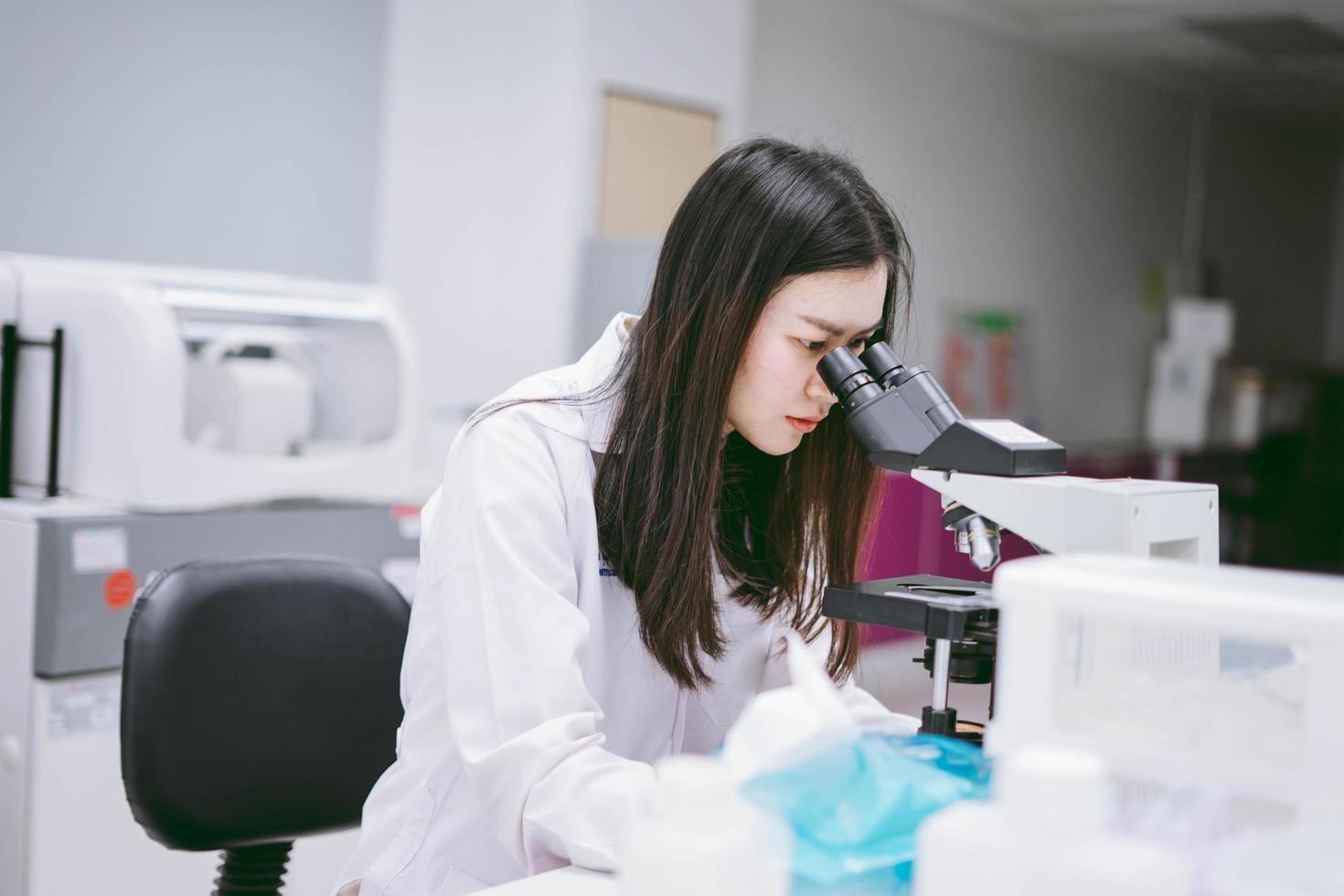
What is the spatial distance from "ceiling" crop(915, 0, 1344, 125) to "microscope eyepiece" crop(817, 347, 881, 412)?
424 centimetres

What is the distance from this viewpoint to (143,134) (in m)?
3.13

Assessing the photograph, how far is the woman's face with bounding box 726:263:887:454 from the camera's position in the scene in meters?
1.21

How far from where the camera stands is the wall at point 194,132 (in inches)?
116

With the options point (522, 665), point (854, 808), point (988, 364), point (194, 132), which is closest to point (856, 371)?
point (522, 665)

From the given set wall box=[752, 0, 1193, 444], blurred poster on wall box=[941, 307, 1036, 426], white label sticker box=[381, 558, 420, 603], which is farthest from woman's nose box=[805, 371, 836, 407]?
blurred poster on wall box=[941, 307, 1036, 426]

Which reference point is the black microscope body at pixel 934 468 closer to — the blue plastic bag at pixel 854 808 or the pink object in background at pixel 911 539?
the blue plastic bag at pixel 854 808

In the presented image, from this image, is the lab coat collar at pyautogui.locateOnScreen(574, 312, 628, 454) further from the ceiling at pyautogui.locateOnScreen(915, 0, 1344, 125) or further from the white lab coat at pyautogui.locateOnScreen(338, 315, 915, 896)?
the ceiling at pyautogui.locateOnScreen(915, 0, 1344, 125)

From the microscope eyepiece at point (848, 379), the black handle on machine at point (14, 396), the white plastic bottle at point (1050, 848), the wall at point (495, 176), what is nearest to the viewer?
the white plastic bottle at point (1050, 848)

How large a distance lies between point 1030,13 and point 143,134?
11.5ft

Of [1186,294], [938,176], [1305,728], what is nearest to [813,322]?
[1305,728]

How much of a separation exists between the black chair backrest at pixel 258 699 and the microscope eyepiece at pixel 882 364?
2.26 feet

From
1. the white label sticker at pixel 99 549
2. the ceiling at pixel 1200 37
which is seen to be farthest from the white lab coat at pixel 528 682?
the ceiling at pixel 1200 37

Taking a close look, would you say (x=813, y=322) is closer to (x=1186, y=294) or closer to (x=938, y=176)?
(x=938, y=176)

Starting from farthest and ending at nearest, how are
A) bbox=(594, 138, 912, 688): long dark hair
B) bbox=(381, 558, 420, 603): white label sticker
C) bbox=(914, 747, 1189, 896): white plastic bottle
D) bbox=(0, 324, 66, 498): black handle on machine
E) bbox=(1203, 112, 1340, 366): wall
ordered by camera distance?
bbox=(1203, 112, 1340, 366): wall
bbox=(381, 558, 420, 603): white label sticker
bbox=(0, 324, 66, 498): black handle on machine
bbox=(594, 138, 912, 688): long dark hair
bbox=(914, 747, 1189, 896): white plastic bottle
